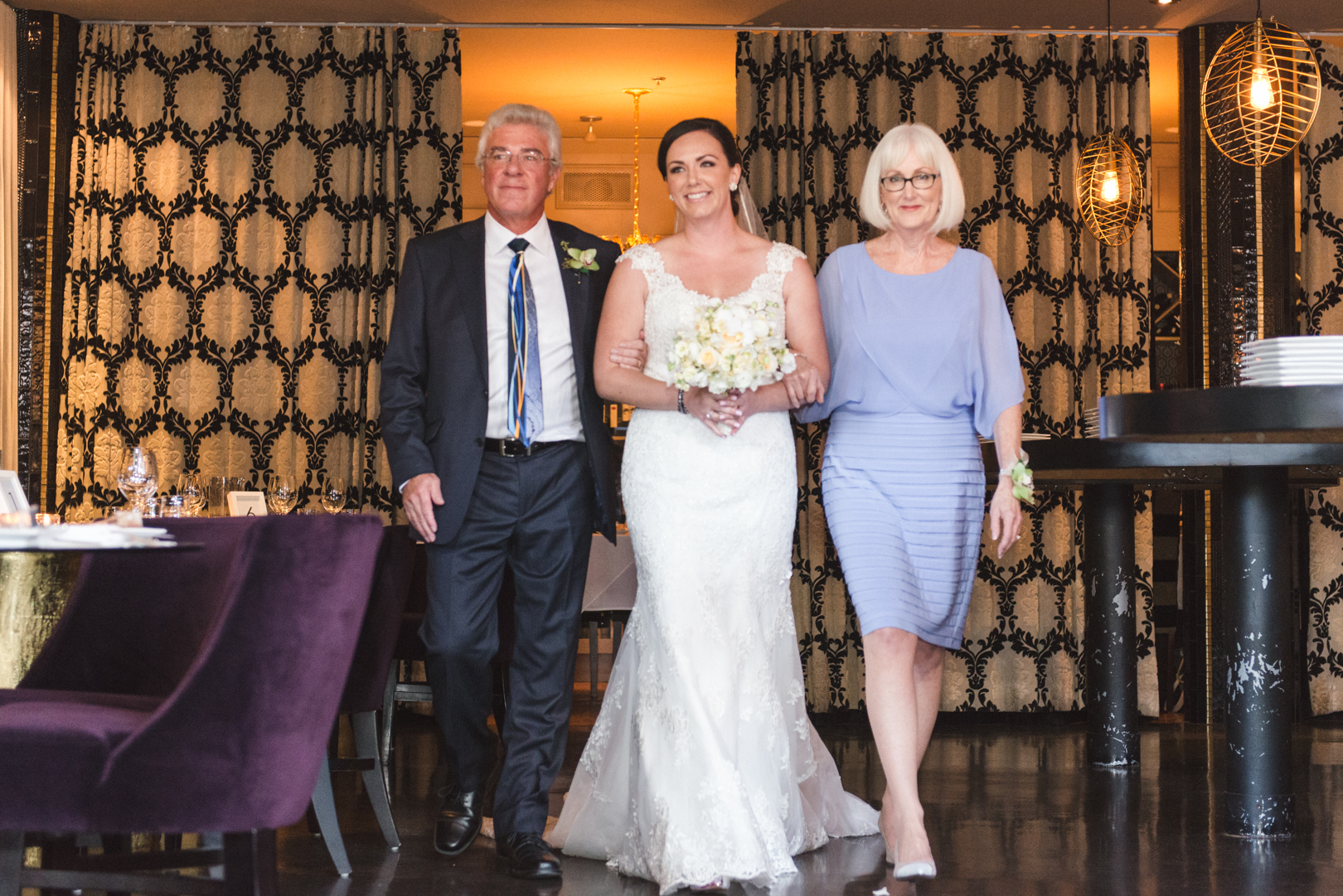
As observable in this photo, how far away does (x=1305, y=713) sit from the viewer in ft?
20.5

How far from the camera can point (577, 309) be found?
11.0ft

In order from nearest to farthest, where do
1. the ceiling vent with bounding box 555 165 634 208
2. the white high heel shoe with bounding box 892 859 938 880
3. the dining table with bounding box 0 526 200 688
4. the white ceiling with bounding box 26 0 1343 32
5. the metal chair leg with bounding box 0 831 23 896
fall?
the metal chair leg with bounding box 0 831 23 896, the white high heel shoe with bounding box 892 859 938 880, the dining table with bounding box 0 526 200 688, the white ceiling with bounding box 26 0 1343 32, the ceiling vent with bounding box 555 165 634 208

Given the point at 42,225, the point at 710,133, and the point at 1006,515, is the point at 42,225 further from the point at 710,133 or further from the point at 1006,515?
the point at 1006,515

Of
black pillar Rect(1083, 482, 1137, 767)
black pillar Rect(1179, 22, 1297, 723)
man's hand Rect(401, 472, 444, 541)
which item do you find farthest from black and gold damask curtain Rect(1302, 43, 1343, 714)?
man's hand Rect(401, 472, 444, 541)

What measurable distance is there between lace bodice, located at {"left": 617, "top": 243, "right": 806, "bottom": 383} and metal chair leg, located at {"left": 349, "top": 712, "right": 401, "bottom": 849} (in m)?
1.30

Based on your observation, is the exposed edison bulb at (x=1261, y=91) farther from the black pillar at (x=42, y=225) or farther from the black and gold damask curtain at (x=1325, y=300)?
the black pillar at (x=42, y=225)

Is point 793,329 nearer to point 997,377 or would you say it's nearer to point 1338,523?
point 997,377

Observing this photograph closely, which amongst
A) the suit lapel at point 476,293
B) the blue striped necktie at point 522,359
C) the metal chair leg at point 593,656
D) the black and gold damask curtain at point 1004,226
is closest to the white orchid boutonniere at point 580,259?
the blue striped necktie at point 522,359

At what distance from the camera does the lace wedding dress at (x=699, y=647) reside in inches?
121

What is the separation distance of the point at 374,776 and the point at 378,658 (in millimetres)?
334

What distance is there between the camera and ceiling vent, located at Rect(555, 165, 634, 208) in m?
9.55

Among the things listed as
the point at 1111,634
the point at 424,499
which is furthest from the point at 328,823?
the point at 1111,634

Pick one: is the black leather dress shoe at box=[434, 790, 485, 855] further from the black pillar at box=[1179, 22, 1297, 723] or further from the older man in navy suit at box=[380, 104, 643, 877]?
the black pillar at box=[1179, 22, 1297, 723]

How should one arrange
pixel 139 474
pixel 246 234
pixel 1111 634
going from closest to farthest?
pixel 139 474 < pixel 1111 634 < pixel 246 234
